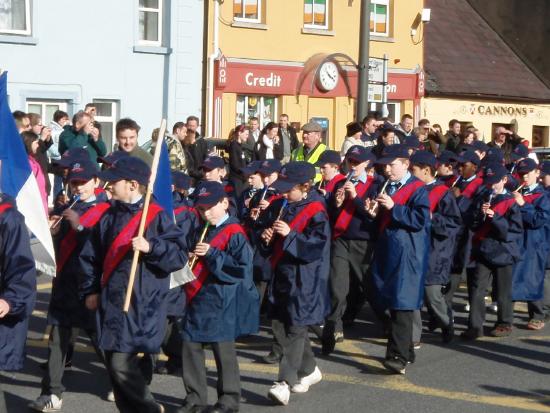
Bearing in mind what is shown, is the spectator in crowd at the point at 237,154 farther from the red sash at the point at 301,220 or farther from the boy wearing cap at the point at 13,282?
the boy wearing cap at the point at 13,282

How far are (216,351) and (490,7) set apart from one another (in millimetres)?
33446

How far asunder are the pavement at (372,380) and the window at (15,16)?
12.6 m

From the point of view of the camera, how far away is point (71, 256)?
31.1ft

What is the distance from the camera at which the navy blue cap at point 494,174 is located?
40.6 ft

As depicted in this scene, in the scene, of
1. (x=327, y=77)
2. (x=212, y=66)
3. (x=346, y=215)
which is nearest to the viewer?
(x=346, y=215)

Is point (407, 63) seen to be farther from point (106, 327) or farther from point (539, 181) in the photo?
point (106, 327)

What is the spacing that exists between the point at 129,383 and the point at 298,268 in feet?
7.14

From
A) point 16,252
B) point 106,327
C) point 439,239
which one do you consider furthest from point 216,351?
point 439,239

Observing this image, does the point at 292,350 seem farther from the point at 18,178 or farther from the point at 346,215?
the point at 18,178

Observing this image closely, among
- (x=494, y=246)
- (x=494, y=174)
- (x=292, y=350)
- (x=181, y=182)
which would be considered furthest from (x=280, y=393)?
(x=494, y=174)

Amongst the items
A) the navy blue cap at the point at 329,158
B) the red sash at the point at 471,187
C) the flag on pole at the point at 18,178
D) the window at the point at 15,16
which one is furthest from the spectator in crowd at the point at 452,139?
the flag on pole at the point at 18,178

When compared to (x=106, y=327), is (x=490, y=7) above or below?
above

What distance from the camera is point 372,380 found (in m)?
10.4

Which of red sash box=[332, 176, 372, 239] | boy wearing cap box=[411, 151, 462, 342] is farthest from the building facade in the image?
red sash box=[332, 176, 372, 239]
